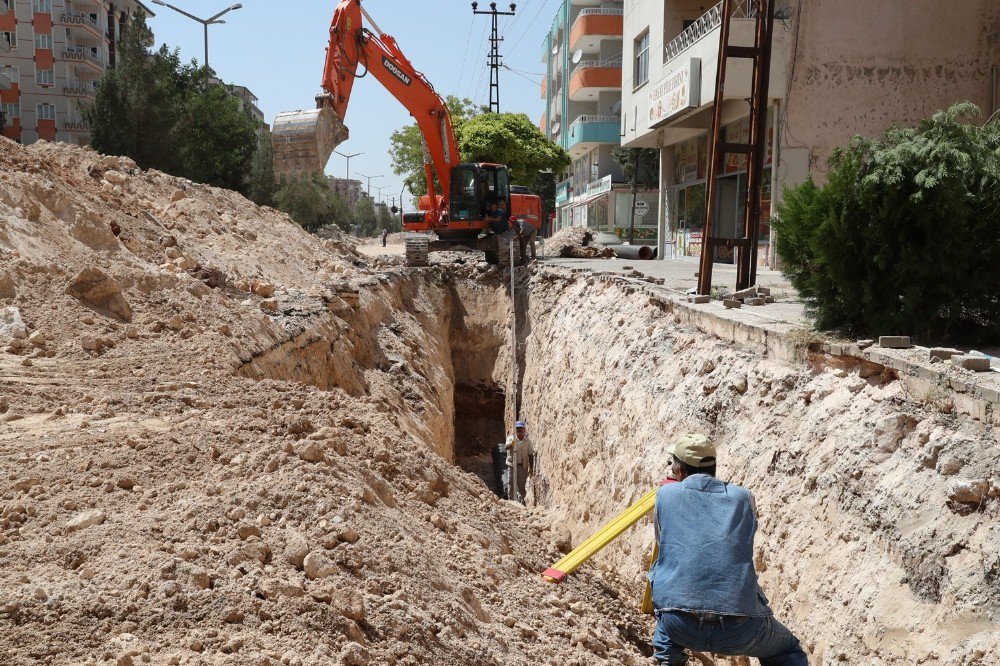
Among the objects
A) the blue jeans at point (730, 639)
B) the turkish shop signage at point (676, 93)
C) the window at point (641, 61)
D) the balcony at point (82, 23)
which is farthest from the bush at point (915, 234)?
the balcony at point (82, 23)

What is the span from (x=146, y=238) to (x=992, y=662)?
10.2 m

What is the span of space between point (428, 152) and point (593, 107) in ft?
99.6

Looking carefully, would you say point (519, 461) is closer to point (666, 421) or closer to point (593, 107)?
point (666, 421)

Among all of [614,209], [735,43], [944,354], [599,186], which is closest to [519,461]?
[735,43]

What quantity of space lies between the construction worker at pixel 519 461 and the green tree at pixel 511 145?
26.7m

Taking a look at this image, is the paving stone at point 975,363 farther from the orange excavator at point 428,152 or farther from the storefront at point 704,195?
the orange excavator at point 428,152

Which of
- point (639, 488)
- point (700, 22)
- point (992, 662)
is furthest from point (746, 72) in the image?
point (992, 662)

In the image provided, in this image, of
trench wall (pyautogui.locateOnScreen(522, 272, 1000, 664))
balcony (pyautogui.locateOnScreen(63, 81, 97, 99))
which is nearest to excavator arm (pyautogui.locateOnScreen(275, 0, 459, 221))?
trench wall (pyautogui.locateOnScreen(522, 272, 1000, 664))

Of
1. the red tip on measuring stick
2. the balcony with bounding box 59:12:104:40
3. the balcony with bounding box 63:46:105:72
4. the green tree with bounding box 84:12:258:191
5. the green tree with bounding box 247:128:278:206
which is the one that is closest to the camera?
the red tip on measuring stick

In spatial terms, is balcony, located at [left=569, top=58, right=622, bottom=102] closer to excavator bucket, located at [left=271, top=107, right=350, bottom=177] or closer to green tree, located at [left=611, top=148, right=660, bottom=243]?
green tree, located at [left=611, top=148, right=660, bottom=243]

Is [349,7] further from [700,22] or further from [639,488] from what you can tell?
[639,488]

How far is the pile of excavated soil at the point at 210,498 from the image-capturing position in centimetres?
354

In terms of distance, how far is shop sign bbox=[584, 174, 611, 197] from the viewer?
133 ft

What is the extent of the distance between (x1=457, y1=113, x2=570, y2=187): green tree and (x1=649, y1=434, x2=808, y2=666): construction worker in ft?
119
